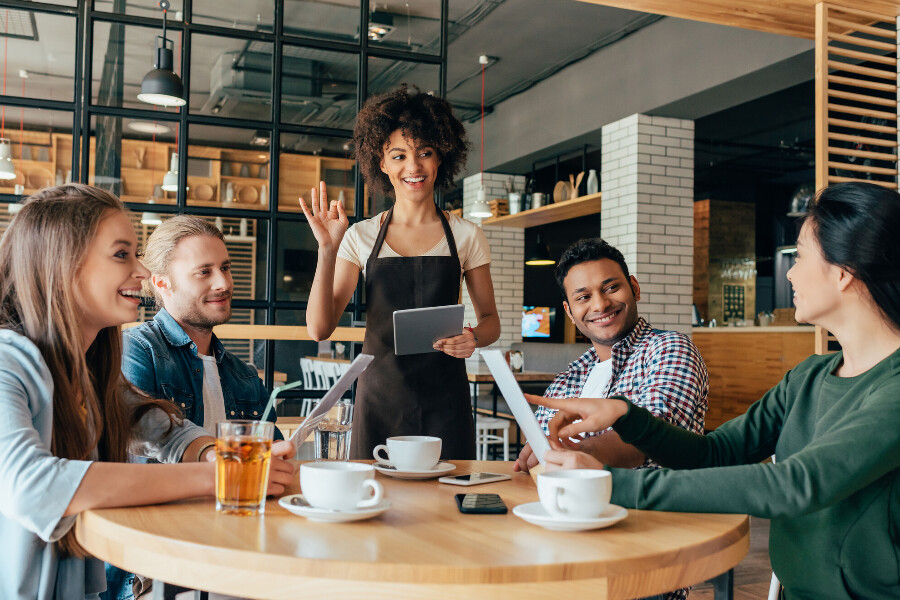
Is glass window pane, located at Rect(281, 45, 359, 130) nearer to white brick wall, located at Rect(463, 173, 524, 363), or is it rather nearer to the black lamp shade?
the black lamp shade

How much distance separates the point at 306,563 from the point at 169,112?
315 cm

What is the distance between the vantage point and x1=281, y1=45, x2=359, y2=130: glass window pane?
147 inches

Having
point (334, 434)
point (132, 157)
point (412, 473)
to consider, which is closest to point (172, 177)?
point (132, 157)

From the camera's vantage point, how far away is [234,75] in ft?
12.7

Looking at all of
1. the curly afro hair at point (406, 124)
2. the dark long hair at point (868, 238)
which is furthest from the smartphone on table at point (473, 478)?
the curly afro hair at point (406, 124)

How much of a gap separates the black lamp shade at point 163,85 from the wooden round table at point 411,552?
2680 mm

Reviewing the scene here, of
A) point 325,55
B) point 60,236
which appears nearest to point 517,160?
point 325,55

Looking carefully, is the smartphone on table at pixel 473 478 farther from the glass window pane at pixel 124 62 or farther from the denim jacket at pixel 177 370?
the glass window pane at pixel 124 62

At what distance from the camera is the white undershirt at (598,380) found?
1.93 metres

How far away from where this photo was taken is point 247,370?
2.11 metres

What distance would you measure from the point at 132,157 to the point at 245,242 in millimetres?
656

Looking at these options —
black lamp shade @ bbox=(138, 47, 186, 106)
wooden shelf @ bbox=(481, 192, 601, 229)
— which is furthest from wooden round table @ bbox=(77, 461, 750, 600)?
wooden shelf @ bbox=(481, 192, 601, 229)

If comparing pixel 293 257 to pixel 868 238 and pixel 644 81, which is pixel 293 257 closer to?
pixel 868 238

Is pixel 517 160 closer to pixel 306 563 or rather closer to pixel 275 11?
pixel 275 11
